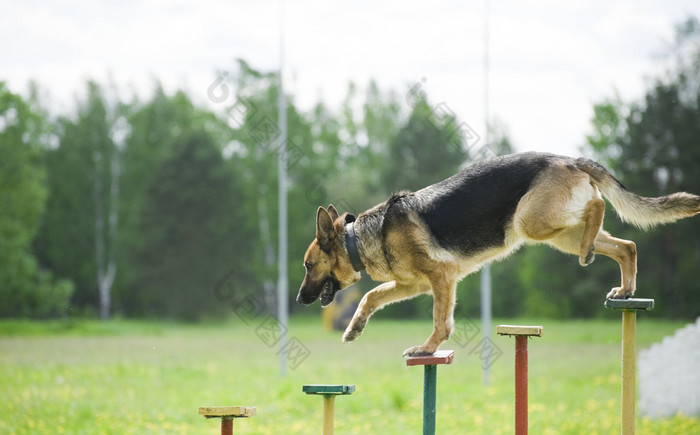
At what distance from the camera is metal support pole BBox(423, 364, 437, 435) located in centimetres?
476

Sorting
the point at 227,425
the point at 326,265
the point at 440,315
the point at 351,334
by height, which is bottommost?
the point at 227,425

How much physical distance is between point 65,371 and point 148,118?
22.8m

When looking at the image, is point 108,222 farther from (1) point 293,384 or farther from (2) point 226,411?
(2) point 226,411

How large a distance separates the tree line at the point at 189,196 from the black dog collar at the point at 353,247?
69.9ft

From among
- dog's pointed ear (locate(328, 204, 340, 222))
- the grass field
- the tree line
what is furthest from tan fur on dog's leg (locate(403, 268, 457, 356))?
the tree line

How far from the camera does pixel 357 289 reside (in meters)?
29.4

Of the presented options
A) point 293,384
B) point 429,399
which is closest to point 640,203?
point 429,399

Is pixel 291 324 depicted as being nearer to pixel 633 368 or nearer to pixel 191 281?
pixel 191 281

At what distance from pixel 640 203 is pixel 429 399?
200cm

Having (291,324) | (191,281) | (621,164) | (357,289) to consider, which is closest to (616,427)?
(621,164)

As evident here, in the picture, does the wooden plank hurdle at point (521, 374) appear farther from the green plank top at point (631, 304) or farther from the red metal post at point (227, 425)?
the red metal post at point (227, 425)

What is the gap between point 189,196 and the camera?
32.8 m

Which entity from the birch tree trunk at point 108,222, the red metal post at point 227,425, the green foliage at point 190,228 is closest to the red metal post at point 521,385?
the red metal post at point 227,425

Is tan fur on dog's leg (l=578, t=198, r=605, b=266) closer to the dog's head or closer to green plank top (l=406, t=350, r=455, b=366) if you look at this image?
green plank top (l=406, t=350, r=455, b=366)
